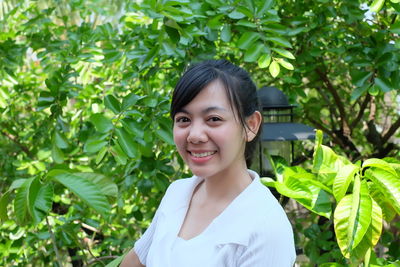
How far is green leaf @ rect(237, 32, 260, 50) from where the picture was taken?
1923 millimetres

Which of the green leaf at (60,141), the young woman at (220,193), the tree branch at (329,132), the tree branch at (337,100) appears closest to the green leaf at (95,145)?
the green leaf at (60,141)

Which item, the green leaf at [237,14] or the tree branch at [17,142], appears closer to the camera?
the green leaf at [237,14]

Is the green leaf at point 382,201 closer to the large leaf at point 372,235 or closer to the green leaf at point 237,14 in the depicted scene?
the large leaf at point 372,235

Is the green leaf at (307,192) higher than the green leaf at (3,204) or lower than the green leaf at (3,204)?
lower

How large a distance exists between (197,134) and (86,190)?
356 millimetres

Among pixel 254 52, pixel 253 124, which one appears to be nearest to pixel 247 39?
pixel 254 52

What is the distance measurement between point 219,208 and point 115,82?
2055 mm

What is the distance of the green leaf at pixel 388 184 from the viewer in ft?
4.53

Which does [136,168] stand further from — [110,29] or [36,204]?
[36,204]

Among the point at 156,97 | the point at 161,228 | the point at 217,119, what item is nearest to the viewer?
the point at 217,119

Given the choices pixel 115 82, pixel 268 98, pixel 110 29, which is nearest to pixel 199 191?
pixel 268 98

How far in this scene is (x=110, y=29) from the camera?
2.54 meters

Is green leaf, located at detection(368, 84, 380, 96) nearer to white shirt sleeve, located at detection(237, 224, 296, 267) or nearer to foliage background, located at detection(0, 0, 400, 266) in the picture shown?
foliage background, located at detection(0, 0, 400, 266)

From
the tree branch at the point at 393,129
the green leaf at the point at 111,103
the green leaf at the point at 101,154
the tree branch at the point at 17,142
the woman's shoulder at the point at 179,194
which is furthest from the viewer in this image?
the tree branch at the point at 17,142
